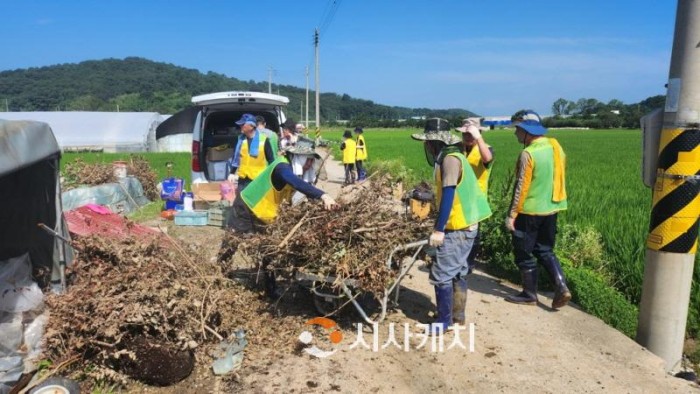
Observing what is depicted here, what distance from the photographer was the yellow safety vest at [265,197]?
4598 millimetres

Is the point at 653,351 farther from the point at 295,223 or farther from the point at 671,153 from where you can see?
the point at 295,223

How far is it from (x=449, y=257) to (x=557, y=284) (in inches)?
50.4

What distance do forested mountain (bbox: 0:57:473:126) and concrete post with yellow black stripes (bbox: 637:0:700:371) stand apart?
68.9 meters

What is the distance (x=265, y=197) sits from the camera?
4.64 meters

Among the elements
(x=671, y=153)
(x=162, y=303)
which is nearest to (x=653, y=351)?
(x=671, y=153)

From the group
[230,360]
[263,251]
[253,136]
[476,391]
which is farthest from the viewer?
[253,136]

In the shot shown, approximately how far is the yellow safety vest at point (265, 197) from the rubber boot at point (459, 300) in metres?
1.73

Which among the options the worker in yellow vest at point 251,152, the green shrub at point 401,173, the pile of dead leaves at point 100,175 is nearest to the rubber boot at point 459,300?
the worker in yellow vest at point 251,152

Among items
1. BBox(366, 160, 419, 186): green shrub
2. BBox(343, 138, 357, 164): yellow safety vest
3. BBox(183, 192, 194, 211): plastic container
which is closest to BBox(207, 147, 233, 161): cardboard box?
BBox(183, 192, 194, 211): plastic container

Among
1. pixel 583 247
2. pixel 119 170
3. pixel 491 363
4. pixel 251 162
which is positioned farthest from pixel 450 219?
pixel 119 170

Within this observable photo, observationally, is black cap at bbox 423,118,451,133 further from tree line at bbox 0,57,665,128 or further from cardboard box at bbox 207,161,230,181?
tree line at bbox 0,57,665,128

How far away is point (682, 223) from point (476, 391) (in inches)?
78.4

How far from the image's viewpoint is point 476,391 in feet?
11.1

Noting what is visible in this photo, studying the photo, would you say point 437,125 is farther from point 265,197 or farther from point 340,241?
point 265,197
